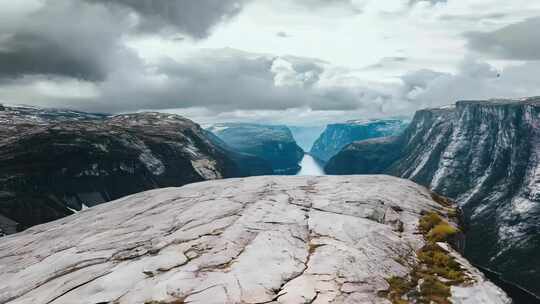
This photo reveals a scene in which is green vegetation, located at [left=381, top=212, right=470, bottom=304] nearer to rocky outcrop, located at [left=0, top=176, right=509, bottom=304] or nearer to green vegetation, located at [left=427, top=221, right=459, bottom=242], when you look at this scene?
green vegetation, located at [left=427, top=221, right=459, bottom=242]

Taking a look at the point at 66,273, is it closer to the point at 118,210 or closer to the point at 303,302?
the point at 303,302

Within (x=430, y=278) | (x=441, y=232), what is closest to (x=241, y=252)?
(x=430, y=278)

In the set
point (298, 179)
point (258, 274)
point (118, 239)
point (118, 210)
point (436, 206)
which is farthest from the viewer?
point (298, 179)

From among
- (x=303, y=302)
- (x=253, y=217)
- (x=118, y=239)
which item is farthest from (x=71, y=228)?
(x=303, y=302)

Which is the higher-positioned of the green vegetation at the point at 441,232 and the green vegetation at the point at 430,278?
the green vegetation at the point at 441,232

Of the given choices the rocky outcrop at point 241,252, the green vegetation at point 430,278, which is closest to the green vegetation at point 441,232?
the green vegetation at point 430,278

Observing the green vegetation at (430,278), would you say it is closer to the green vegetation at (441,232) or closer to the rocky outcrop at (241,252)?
the green vegetation at (441,232)

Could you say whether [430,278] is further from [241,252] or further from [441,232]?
[241,252]
